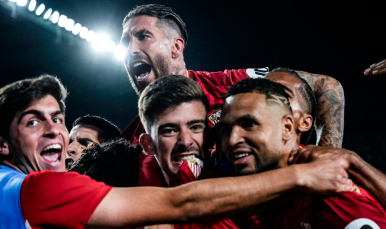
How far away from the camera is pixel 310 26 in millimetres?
5027

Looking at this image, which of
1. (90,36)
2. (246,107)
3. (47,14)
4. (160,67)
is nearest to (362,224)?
(246,107)

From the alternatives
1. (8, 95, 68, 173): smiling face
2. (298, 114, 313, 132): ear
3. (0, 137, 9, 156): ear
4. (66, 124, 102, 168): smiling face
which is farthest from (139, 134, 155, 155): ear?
(66, 124, 102, 168): smiling face

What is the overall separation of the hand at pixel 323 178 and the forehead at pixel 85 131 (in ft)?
7.89

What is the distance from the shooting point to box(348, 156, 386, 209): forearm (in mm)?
1503

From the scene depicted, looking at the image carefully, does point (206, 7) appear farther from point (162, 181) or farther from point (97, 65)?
point (162, 181)

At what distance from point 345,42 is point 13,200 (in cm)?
504

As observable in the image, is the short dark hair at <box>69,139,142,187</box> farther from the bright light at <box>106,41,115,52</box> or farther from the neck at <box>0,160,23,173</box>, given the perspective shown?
the bright light at <box>106,41,115,52</box>

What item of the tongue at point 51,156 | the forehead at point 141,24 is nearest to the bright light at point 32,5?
the forehead at point 141,24

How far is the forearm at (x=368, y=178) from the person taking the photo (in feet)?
4.93

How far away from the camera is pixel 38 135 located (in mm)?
1722

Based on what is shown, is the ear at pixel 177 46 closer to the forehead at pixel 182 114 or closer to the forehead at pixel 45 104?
the forehead at pixel 182 114

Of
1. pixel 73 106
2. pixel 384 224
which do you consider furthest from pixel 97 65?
pixel 384 224

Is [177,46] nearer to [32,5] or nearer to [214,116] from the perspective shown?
[214,116]

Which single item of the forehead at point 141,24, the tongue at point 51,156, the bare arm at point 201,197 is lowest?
the bare arm at point 201,197
